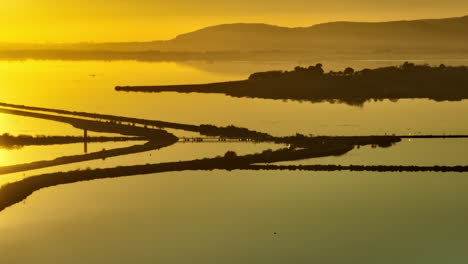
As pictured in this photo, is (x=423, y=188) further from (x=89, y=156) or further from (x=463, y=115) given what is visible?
(x=463, y=115)

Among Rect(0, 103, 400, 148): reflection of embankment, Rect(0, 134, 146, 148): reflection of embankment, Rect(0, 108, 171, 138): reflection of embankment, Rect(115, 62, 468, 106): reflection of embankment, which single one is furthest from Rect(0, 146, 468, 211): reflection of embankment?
Rect(115, 62, 468, 106): reflection of embankment

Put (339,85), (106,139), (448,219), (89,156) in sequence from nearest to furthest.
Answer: (448,219) < (89,156) < (106,139) < (339,85)

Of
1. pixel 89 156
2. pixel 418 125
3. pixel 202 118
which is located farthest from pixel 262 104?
pixel 89 156

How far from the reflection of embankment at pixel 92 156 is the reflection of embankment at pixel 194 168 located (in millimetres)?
2251

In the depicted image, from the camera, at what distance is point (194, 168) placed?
3216 centimetres

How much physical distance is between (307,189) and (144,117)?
23.1m

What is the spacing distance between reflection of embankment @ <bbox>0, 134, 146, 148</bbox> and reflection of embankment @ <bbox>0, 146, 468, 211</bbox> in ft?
25.4

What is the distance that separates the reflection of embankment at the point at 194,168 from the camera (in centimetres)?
2819

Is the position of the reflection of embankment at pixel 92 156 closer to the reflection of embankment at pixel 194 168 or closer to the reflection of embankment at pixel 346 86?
the reflection of embankment at pixel 194 168

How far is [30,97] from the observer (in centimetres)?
7012

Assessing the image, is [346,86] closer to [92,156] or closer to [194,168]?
[92,156]


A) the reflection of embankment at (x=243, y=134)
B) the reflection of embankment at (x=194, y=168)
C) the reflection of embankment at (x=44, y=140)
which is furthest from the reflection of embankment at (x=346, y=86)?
the reflection of embankment at (x=194, y=168)

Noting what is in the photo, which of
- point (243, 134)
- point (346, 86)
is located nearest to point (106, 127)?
point (243, 134)

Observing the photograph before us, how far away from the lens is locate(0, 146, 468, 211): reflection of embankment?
92.5 feet
